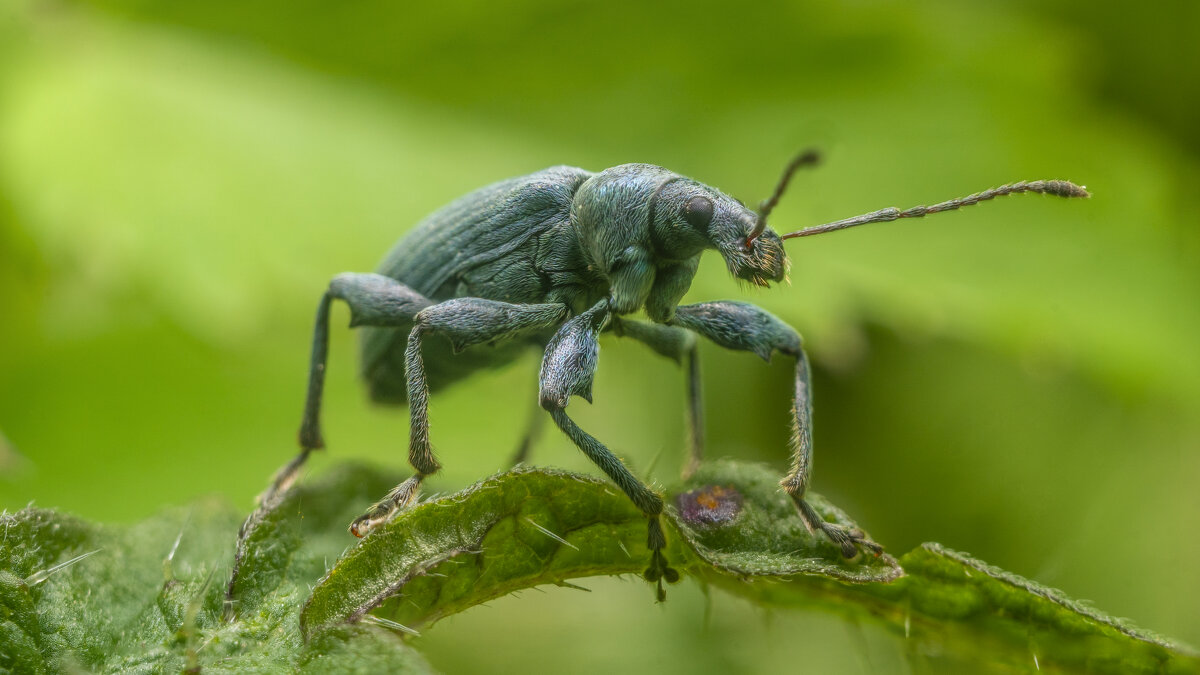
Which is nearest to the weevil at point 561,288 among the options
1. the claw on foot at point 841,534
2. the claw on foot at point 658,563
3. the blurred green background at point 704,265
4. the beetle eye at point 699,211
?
the beetle eye at point 699,211

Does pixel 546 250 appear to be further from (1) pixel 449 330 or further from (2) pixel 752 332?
(2) pixel 752 332

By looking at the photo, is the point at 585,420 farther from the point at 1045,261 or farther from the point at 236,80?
the point at 236,80

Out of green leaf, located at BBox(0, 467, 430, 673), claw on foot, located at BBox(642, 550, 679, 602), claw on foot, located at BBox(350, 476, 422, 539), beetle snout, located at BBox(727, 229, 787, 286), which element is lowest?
claw on foot, located at BBox(642, 550, 679, 602)

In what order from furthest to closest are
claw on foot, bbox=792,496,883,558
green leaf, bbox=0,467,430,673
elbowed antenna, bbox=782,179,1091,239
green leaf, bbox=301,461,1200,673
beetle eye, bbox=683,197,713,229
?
1. beetle eye, bbox=683,197,713,229
2. elbowed antenna, bbox=782,179,1091,239
3. claw on foot, bbox=792,496,883,558
4. green leaf, bbox=301,461,1200,673
5. green leaf, bbox=0,467,430,673

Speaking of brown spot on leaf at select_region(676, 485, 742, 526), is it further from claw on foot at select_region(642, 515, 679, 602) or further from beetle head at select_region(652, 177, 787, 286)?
beetle head at select_region(652, 177, 787, 286)

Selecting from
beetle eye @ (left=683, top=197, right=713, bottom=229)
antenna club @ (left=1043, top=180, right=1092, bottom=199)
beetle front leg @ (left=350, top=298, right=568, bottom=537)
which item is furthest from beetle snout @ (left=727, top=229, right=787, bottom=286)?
antenna club @ (left=1043, top=180, right=1092, bottom=199)

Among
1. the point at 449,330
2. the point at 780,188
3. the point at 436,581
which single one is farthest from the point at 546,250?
the point at 436,581

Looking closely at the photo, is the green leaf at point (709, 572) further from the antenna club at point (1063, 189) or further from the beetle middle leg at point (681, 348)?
the antenna club at point (1063, 189)
